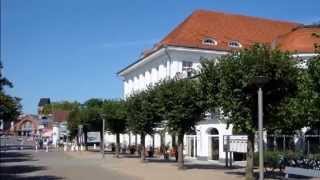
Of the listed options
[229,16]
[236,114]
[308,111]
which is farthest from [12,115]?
[308,111]

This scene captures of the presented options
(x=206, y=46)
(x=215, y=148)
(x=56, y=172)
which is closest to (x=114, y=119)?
(x=215, y=148)

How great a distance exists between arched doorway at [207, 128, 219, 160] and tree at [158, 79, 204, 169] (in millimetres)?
12150

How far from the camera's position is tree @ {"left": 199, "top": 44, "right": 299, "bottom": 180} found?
24.6 meters

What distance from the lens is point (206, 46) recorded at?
57750 mm

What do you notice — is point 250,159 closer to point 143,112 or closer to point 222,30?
point 143,112

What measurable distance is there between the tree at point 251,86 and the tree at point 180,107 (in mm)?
7740

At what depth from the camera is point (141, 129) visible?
140 feet

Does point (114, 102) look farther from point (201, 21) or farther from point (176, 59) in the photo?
point (201, 21)

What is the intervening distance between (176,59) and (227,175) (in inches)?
1167

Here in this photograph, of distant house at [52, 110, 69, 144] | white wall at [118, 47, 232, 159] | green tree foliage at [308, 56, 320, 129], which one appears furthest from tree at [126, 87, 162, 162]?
distant house at [52, 110, 69, 144]

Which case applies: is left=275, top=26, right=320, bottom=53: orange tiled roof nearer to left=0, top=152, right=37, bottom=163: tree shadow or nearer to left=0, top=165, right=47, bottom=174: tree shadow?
left=0, top=152, right=37, bottom=163: tree shadow

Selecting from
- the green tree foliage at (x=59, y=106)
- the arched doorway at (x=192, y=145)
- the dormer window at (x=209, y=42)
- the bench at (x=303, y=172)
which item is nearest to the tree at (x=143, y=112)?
the arched doorway at (x=192, y=145)

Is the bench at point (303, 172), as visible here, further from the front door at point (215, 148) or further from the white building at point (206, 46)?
the front door at point (215, 148)

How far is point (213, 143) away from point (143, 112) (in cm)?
856
